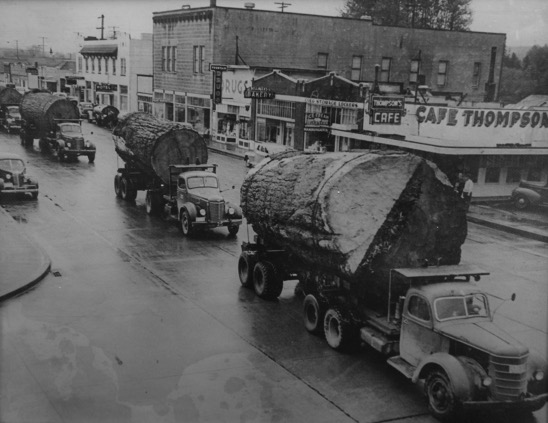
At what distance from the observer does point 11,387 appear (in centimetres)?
980

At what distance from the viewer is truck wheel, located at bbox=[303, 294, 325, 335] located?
12312 millimetres

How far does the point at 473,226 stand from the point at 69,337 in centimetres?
1679

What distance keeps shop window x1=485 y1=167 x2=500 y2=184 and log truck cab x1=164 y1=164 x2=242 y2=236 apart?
1403cm

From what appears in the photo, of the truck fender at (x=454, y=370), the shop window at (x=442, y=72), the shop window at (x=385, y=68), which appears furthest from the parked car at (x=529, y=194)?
the shop window at (x=442, y=72)

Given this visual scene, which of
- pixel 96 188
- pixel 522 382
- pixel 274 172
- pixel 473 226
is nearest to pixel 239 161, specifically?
pixel 96 188

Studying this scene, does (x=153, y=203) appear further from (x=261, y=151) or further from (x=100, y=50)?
(x=100, y=50)

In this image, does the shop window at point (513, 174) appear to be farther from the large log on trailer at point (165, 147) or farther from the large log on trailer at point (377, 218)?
the large log on trailer at point (377, 218)

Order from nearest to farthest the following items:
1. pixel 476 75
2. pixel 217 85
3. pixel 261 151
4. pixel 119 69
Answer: pixel 261 151
pixel 217 85
pixel 476 75
pixel 119 69

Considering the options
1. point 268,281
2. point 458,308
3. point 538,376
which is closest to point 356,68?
point 268,281

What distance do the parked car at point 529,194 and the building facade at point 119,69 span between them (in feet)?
135

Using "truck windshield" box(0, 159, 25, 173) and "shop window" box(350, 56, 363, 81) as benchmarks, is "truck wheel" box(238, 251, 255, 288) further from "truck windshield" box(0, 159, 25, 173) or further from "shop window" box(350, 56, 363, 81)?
"shop window" box(350, 56, 363, 81)

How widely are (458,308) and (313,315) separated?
11.3 ft

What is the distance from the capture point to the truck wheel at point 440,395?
8992 mm

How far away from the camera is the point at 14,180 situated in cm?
2534
